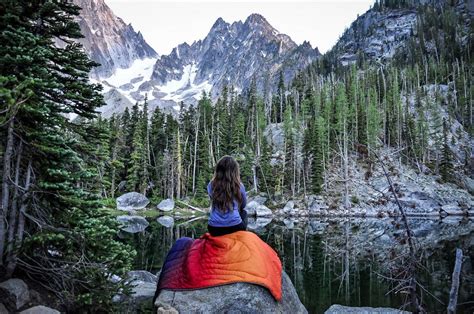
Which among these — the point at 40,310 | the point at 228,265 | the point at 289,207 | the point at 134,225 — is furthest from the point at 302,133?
the point at 40,310

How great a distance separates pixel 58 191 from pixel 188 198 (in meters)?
51.4

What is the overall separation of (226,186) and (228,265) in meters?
1.32

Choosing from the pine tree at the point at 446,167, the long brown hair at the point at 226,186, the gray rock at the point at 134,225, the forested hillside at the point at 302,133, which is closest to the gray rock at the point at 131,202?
the forested hillside at the point at 302,133

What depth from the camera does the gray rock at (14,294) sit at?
5.75m

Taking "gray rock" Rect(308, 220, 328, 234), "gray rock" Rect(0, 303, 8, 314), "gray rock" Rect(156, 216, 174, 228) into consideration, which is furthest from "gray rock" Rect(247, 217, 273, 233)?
"gray rock" Rect(0, 303, 8, 314)

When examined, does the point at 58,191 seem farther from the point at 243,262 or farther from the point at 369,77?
the point at 369,77

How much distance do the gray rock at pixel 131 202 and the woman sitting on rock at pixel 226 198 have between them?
147ft

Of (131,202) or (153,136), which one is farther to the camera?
(153,136)

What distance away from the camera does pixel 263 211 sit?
1960 inches

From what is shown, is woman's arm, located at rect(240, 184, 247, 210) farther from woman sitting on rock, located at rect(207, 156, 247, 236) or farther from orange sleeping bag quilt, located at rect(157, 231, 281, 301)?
orange sleeping bag quilt, located at rect(157, 231, 281, 301)

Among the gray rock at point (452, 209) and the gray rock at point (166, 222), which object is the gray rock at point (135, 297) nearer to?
the gray rock at point (166, 222)

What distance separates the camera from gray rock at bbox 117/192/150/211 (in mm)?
48338

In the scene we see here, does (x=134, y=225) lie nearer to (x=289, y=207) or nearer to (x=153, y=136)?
(x=289, y=207)

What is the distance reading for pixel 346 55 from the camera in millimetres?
135750
